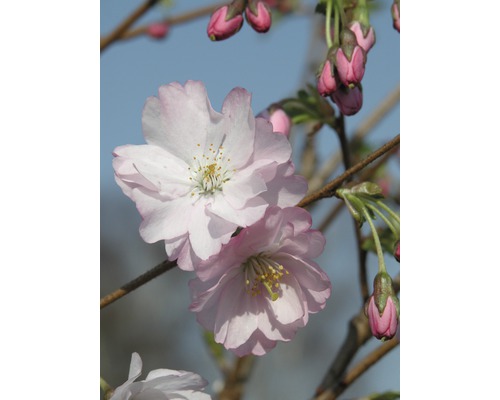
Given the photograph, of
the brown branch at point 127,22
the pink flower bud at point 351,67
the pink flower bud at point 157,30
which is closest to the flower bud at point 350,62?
the pink flower bud at point 351,67

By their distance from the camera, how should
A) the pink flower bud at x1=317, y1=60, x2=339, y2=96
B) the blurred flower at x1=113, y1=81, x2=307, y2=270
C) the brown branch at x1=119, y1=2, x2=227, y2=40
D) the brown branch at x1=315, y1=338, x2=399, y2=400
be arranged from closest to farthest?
the blurred flower at x1=113, y1=81, x2=307, y2=270
the pink flower bud at x1=317, y1=60, x2=339, y2=96
the brown branch at x1=315, y1=338, x2=399, y2=400
the brown branch at x1=119, y1=2, x2=227, y2=40

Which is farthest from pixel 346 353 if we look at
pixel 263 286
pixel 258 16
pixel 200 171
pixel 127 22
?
pixel 127 22

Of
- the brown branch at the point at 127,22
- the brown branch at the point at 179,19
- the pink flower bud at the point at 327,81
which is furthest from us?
the brown branch at the point at 179,19

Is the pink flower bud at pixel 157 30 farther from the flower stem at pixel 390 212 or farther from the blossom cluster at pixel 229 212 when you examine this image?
the flower stem at pixel 390 212

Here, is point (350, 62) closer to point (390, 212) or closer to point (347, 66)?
point (347, 66)

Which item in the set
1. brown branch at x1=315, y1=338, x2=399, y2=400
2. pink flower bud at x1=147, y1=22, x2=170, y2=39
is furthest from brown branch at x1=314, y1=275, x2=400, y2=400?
pink flower bud at x1=147, y1=22, x2=170, y2=39

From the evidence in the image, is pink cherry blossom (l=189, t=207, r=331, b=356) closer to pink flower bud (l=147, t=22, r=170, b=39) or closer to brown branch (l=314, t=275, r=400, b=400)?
brown branch (l=314, t=275, r=400, b=400)
